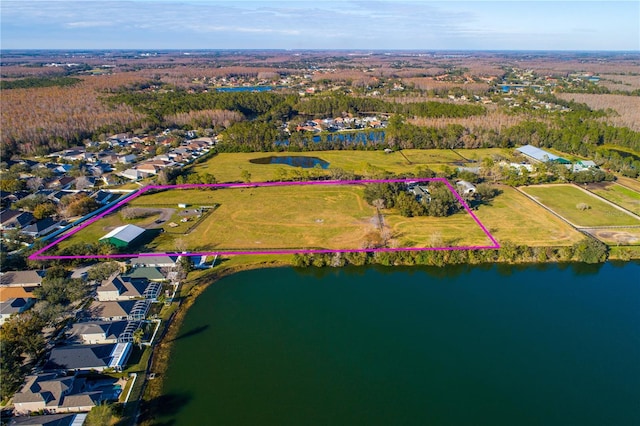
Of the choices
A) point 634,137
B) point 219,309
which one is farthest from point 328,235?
point 634,137

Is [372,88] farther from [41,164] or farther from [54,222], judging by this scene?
[54,222]

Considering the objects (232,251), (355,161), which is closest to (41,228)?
(232,251)

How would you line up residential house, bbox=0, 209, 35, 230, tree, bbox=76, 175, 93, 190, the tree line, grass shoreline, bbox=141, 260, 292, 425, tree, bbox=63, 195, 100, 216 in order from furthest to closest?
tree, bbox=76, 175, 93, 190 < tree, bbox=63, 195, 100, 216 < residential house, bbox=0, 209, 35, 230 < the tree line < grass shoreline, bbox=141, 260, 292, 425

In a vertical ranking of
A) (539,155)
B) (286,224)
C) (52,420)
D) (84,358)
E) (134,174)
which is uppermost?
(539,155)

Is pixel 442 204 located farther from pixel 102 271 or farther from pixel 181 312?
pixel 102 271

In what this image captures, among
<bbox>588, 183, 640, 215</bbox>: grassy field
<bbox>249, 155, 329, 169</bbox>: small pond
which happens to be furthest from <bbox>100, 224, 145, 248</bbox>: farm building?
<bbox>588, 183, 640, 215</bbox>: grassy field

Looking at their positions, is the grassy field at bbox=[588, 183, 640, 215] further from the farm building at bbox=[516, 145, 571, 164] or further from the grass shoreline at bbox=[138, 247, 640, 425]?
the grass shoreline at bbox=[138, 247, 640, 425]
